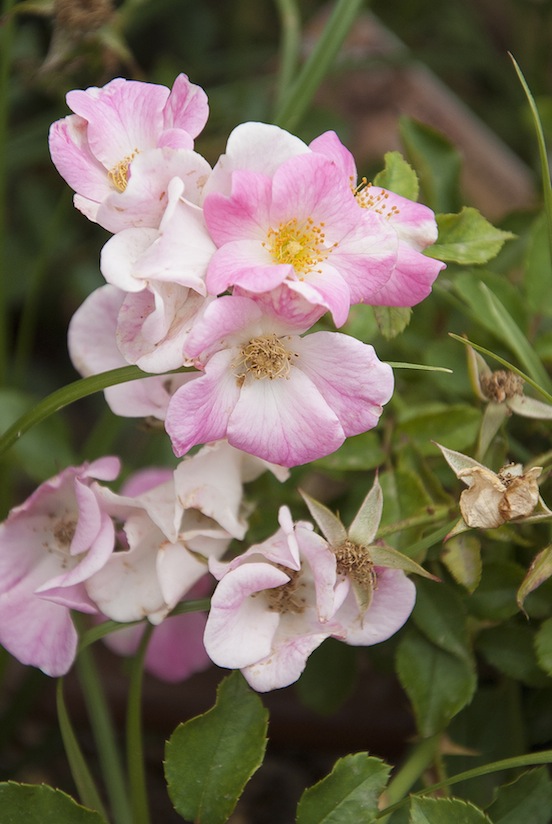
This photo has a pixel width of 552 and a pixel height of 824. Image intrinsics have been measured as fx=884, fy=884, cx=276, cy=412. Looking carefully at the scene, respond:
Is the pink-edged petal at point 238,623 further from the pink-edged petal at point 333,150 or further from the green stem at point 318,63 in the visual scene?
the green stem at point 318,63

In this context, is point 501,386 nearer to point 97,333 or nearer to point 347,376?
point 347,376

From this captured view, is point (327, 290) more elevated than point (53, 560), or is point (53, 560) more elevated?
point (327, 290)

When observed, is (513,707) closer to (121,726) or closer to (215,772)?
(215,772)

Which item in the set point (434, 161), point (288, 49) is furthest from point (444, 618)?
point (288, 49)

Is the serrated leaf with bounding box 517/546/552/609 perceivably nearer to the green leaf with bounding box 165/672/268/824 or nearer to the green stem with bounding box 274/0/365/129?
the green leaf with bounding box 165/672/268/824

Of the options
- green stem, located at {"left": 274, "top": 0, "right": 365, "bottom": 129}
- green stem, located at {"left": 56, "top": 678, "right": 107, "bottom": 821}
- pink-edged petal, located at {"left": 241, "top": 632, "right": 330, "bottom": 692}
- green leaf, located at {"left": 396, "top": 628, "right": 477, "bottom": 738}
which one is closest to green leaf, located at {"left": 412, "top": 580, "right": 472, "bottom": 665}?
green leaf, located at {"left": 396, "top": 628, "right": 477, "bottom": 738}
